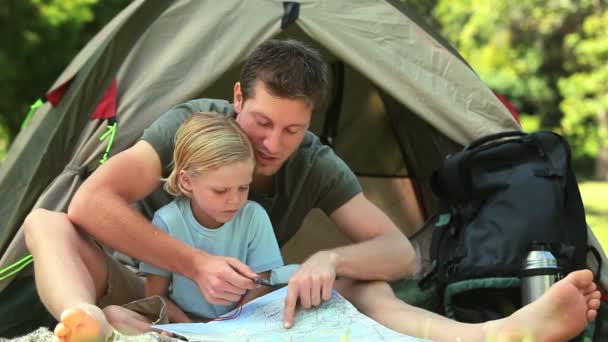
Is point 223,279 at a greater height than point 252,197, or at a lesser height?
lesser

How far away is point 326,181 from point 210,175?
0.40 m

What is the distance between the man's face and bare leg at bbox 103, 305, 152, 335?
490 mm

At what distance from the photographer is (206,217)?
6.94ft

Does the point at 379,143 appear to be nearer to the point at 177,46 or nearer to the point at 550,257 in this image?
the point at 177,46

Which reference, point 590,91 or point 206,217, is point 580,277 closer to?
point 206,217

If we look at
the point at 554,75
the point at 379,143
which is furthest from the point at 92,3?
the point at 554,75

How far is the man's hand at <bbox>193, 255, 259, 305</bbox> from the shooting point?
6.11ft

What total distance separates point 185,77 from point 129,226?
0.75 m

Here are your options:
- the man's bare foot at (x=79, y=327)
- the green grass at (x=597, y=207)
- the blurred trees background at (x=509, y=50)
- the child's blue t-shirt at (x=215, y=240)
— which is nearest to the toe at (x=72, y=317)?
the man's bare foot at (x=79, y=327)

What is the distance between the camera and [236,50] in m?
2.63

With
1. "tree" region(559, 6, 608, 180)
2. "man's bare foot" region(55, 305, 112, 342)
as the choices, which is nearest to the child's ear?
"man's bare foot" region(55, 305, 112, 342)

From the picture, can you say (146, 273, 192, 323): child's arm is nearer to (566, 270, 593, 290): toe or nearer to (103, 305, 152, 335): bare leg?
(103, 305, 152, 335): bare leg

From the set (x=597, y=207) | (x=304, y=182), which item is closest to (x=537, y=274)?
(x=304, y=182)

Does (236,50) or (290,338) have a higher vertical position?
(236,50)
